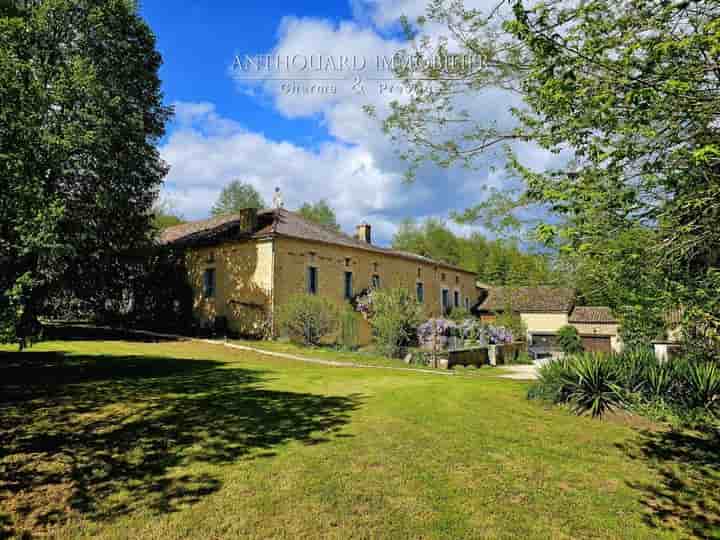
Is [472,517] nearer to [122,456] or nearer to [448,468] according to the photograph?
[448,468]

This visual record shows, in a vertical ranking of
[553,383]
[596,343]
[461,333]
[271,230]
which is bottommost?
[596,343]

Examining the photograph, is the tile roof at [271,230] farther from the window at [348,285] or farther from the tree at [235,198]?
the tree at [235,198]

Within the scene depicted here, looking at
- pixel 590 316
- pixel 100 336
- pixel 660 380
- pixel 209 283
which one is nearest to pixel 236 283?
pixel 209 283

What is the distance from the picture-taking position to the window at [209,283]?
81.8 ft

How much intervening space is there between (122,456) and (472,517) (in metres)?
4.16

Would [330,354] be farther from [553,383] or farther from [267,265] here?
[553,383]

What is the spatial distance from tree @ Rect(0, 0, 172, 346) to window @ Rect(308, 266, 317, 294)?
8349 mm

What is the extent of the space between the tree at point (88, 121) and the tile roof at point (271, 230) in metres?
5.35

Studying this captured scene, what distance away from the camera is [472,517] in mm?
4539

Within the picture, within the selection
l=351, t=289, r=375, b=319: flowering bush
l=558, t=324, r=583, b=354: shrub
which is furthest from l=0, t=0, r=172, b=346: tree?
l=558, t=324, r=583, b=354: shrub

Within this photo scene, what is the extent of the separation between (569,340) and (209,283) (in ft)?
78.2

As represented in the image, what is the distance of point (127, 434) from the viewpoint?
6.34m

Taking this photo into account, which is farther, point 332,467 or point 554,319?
A: point 554,319

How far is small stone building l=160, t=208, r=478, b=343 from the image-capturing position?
22.5 m
